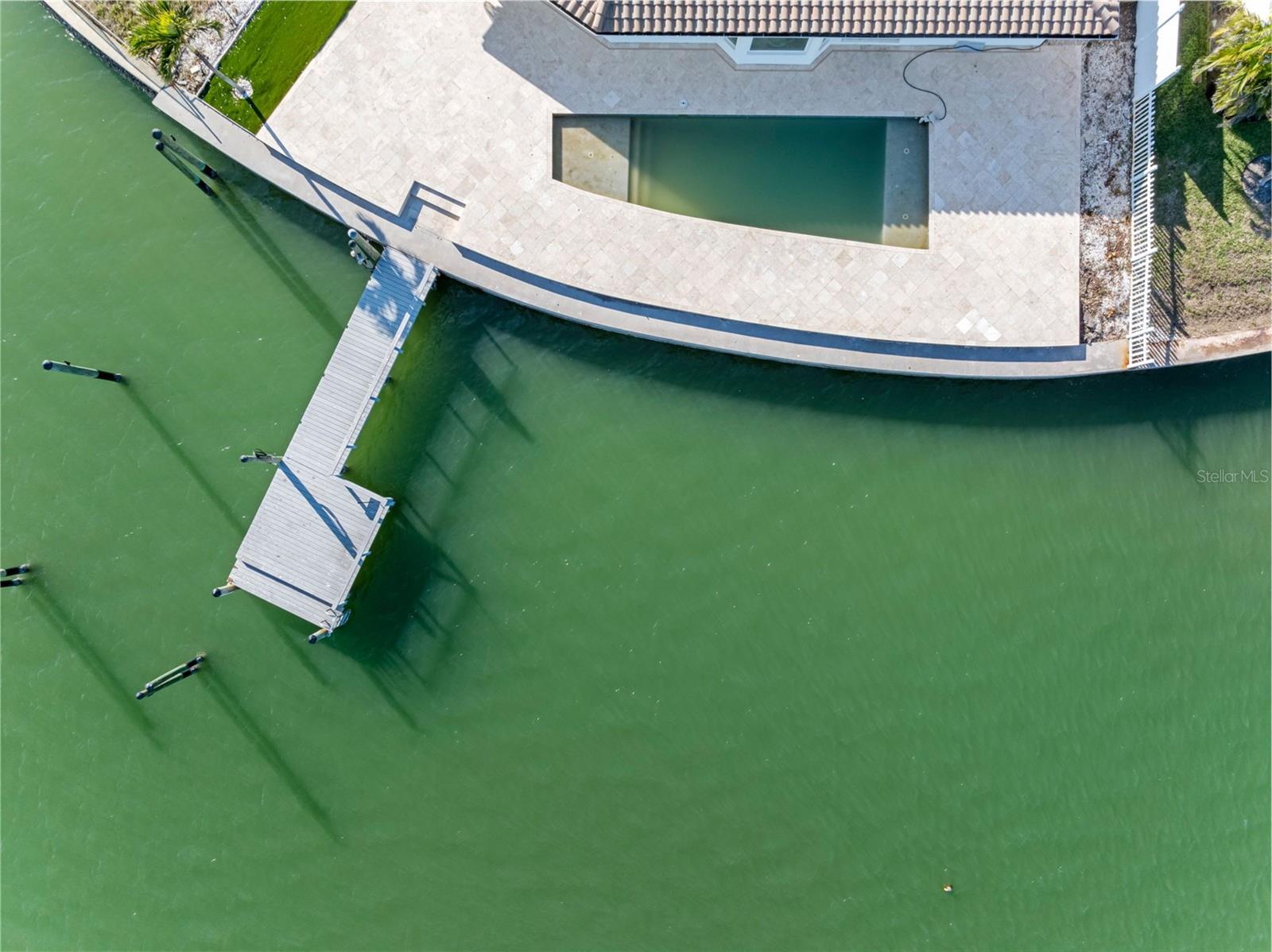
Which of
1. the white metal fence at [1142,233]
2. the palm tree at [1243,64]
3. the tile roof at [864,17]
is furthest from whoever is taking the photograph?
the white metal fence at [1142,233]

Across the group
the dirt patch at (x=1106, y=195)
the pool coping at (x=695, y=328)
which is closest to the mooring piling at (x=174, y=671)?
the pool coping at (x=695, y=328)

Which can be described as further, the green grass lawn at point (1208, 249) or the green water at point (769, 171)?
the green water at point (769, 171)

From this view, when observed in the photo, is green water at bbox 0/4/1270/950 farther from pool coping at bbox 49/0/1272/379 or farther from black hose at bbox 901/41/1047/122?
black hose at bbox 901/41/1047/122

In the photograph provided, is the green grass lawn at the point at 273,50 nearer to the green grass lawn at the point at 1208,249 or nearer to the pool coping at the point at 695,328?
the pool coping at the point at 695,328

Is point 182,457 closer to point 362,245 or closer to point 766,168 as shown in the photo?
point 362,245

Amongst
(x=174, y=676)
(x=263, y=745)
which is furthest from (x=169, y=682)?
(x=263, y=745)

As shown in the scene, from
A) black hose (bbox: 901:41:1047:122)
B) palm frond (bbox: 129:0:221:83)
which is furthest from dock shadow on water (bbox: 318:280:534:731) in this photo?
black hose (bbox: 901:41:1047:122)

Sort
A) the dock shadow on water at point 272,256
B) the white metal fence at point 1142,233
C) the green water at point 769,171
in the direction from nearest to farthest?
the white metal fence at point 1142,233 < the green water at point 769,171 < the dock shadow on water at point 272,256

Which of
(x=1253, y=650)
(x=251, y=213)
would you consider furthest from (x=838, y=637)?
(x=251, y=213)
